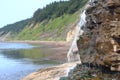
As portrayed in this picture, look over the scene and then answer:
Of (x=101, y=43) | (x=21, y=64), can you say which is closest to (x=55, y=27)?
(x=21, y=64)

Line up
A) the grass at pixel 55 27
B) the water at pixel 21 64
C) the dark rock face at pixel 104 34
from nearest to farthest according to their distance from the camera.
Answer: the dark rock face at pixel 104 34
the water at pixel 21 64
the grass at pixel 55 27

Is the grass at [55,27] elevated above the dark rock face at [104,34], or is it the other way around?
the grass at [55,27]

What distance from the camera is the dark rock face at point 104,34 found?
15117mm

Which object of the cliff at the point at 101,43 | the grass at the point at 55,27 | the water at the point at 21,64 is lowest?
the water at the point at 21,64

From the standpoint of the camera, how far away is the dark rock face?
15117 mm

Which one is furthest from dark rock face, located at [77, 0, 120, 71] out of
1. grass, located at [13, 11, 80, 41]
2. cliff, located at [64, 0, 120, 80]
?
grass, located at [13, 11, 80, 41]

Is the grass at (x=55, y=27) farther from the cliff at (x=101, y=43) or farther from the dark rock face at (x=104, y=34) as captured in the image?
the dark rock face at (x=104, y=34)

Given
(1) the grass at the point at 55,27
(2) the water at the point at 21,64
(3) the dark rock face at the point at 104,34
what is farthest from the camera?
(1) the grass at the point at 55,27

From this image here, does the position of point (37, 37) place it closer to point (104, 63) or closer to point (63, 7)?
point (63, 7)

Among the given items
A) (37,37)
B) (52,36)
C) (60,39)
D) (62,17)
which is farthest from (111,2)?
(37,37)

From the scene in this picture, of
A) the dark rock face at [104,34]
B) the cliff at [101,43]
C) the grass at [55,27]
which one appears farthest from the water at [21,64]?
the grass at [55,27]

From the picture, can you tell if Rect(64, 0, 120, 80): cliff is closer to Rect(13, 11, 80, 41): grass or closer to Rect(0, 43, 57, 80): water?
Rect(0, 43, 57, 80): water

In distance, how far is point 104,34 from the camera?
51.5 feet

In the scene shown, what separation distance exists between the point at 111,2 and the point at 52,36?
5758 inches
